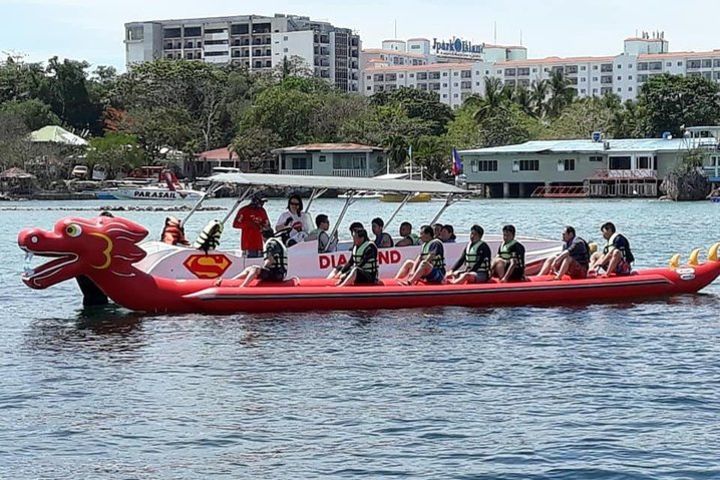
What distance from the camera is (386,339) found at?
20.0 m

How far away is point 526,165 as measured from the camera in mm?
99062

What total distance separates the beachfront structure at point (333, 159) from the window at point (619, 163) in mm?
18015

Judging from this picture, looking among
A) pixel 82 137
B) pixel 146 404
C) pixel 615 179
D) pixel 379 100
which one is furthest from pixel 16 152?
pixel 146 404

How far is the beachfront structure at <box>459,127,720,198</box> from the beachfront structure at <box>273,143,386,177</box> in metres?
7.25

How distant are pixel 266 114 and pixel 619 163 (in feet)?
95.6

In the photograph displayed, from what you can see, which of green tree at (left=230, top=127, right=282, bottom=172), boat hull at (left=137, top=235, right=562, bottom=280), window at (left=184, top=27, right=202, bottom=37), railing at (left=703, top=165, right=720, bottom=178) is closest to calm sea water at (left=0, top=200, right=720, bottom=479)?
boat hull at (left=137, top=235, right=562, bottom=280)

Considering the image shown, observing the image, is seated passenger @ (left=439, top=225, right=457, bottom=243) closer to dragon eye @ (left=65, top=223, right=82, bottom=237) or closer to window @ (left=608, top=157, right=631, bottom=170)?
dragon eye @ (left=65, top=223, right=82, bottom=237)

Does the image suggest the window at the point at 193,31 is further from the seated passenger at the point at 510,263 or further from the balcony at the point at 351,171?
the seated passenger at the point at 510,263

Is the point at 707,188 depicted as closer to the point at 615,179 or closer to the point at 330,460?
the point at 615,179

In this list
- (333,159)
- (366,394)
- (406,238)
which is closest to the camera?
(366,394)

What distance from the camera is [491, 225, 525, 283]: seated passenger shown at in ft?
76.5

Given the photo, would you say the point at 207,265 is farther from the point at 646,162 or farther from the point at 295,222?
the point at 646,162

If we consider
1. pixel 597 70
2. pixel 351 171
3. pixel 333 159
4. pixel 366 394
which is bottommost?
pixel 366 394

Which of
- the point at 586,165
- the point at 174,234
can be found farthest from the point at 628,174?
the point at 174,234
